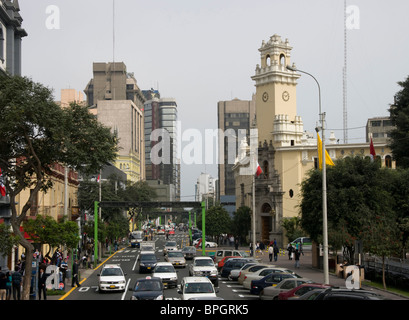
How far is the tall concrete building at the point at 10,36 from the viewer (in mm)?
39906

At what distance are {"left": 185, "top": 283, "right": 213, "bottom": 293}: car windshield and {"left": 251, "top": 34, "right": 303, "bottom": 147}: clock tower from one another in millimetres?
58726

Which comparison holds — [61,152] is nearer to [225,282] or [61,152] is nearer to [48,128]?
[48,128]

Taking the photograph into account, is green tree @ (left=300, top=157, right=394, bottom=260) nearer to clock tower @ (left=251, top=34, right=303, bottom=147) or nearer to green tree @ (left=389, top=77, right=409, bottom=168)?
green tree @ (left=389, top=77, right=409, bottom=168)

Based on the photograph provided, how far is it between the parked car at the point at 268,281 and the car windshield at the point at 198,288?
219 inches

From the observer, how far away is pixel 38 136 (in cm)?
2806

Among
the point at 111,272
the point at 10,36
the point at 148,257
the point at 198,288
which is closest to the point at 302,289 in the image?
the point at 198,288

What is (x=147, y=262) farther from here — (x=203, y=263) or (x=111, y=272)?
(x=111, y=272)

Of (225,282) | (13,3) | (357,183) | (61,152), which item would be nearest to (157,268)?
(225,282)

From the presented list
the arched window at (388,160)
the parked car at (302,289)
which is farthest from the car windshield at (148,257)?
the arched window at (388,160)

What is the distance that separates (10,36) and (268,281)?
25.9 metres

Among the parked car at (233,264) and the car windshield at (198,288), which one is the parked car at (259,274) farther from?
the car windshield at (198,288)

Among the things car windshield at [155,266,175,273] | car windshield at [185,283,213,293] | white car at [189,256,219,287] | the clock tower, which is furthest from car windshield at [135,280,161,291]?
the clock tower

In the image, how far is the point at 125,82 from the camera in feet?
616

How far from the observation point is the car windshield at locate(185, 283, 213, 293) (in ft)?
80.3
